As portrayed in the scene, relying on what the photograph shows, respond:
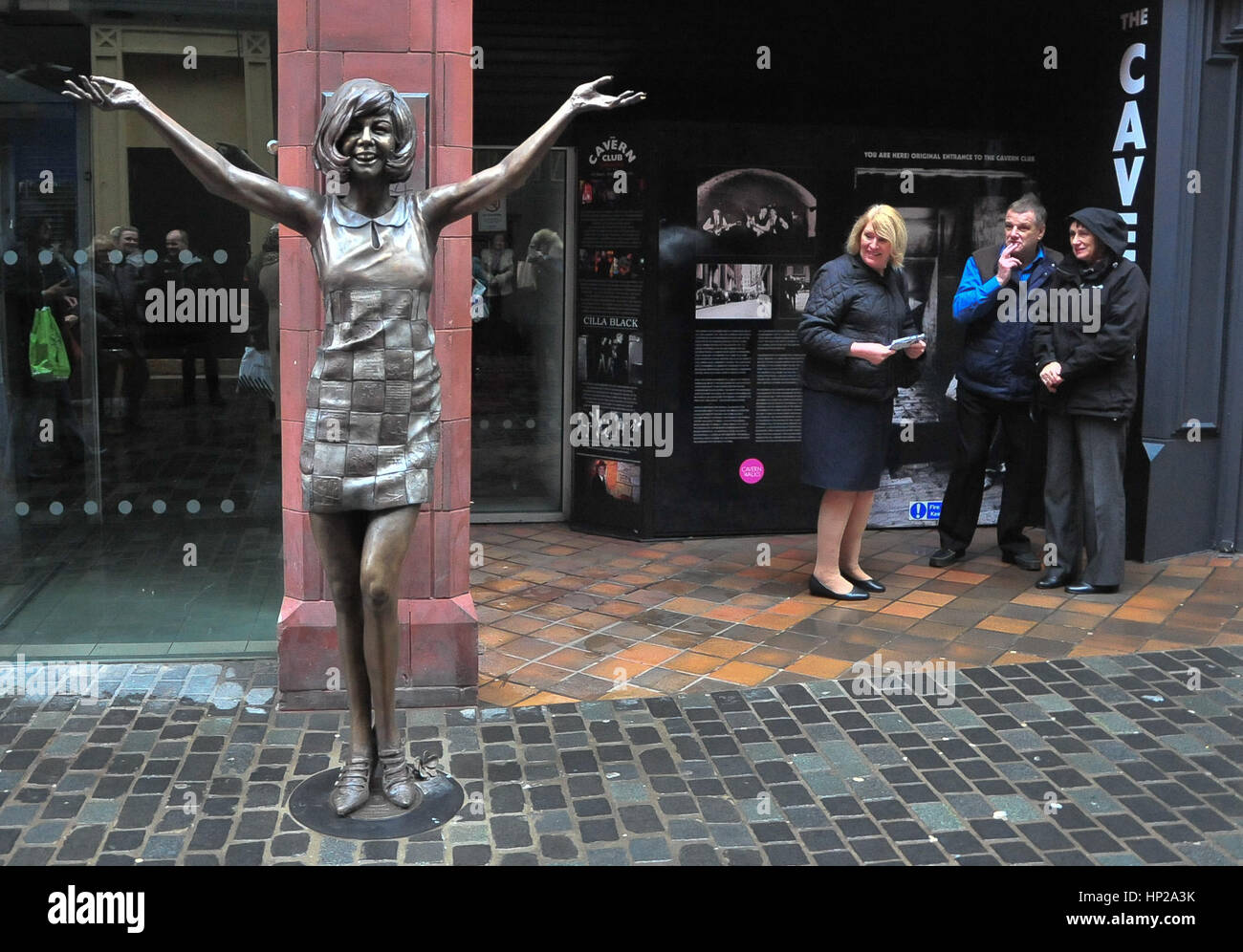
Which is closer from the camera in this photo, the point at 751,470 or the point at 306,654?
the point at 306,654

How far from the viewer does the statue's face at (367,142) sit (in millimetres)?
4043

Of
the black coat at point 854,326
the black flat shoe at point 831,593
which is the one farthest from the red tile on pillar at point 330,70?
the black flat shoe at point 831,593

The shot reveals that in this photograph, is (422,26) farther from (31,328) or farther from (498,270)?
(498,270)

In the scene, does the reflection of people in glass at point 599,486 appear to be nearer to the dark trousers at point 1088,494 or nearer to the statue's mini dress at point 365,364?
the dark trousers at point 1088,494

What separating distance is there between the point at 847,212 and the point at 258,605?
4430 mm

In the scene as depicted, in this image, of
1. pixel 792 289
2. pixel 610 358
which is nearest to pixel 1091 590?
pixel 792 289

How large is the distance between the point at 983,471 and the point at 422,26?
427 centimetres

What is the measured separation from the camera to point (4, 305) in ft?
20.3

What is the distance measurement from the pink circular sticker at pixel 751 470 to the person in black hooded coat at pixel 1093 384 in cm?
187

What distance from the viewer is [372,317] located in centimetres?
418

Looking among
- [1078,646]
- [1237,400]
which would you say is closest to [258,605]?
[1078,646]

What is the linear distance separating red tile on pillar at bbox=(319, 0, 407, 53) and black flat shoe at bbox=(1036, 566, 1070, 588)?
175 inches
